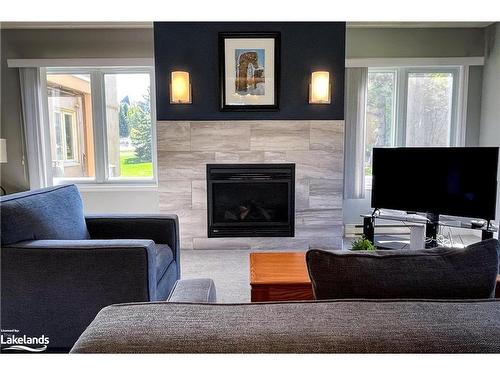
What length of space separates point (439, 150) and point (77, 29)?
14.0 ft

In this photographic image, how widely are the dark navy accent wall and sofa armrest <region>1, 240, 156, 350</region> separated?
2320 mm

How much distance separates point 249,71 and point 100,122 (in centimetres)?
222

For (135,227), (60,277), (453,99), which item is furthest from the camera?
(453,99)

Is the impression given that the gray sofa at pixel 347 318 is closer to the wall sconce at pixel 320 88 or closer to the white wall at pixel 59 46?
the wall sconce at pixel 320 88

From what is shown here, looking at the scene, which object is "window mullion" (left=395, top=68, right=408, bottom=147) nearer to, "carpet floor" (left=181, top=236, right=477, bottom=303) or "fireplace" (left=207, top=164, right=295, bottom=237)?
"carpet floor" (left=181, top=236, right=477, bottom=303)

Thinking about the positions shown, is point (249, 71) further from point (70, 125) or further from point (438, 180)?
point (70, 125)

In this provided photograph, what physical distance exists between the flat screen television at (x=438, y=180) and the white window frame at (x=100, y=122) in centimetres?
301

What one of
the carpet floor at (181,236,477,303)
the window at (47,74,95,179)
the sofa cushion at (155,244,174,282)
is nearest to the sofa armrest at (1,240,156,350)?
the sofa cushion at (155,244,174,282)

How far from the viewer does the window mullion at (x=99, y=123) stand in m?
4.64

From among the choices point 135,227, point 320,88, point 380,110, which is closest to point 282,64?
point 320,88

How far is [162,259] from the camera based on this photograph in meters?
2.17

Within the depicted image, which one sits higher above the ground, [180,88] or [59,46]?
[59,46]

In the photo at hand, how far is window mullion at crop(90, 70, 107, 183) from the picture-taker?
4.64m
